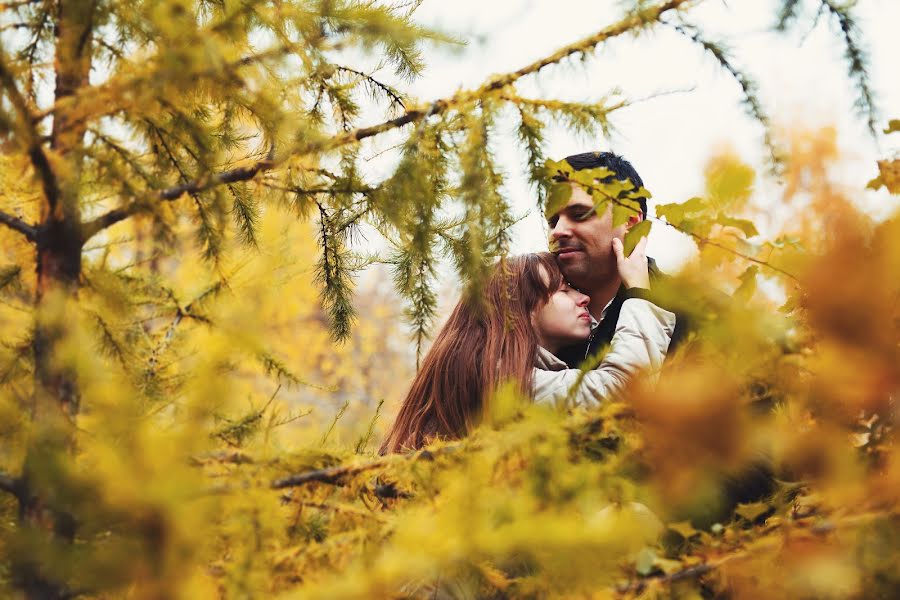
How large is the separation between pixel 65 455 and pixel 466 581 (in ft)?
2.50

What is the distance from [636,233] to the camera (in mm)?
1447

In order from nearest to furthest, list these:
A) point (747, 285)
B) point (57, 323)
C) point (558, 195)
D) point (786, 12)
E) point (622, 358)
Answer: point (57, 323) < point (747, 285) < point (786, 12) < point (558, 195) < point (622, 358)

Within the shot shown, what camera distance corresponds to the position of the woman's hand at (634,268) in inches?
104

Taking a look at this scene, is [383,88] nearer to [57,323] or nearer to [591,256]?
[57,323]

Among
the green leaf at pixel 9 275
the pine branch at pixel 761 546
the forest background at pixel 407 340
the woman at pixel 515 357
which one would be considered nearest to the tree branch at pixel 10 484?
the forest background at pixel 407 340

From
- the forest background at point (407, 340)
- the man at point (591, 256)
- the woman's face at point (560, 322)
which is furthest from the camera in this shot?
the man at point (591, 256)

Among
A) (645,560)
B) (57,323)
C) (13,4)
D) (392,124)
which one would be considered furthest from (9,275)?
(645,560)

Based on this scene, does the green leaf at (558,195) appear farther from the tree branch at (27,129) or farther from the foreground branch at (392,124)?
the tree branch at (27,129)

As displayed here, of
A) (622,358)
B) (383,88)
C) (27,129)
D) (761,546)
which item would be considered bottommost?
(761,546)

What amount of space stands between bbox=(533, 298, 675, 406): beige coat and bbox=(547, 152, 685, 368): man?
1.08 ft

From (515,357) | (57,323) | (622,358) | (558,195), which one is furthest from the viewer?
(515,357)

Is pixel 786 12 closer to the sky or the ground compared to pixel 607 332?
closer to the sky

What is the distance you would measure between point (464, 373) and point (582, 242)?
Answer: 814 millimetres

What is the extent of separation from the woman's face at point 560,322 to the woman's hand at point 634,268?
0.63 feet
